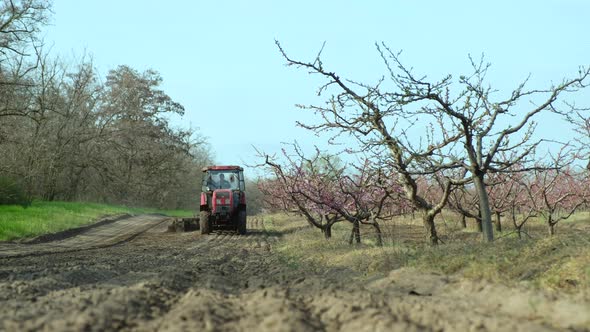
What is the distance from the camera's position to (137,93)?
5488 centimetres

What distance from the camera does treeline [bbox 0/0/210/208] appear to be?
95.2ft

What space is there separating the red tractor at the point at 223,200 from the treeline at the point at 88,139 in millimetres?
8172

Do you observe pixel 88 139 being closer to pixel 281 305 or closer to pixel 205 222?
pixel 205 222

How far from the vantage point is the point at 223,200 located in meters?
23.4

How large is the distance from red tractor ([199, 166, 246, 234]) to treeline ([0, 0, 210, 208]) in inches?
322

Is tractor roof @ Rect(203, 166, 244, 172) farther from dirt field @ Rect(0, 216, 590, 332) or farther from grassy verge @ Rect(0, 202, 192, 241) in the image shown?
dirt field @ Rect(0, 216, 590, 332)

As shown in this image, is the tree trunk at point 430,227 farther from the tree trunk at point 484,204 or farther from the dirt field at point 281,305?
the dirt field at point 281,305

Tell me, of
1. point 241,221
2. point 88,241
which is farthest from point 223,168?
point 88,241

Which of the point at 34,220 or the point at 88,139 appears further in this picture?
the point at 88,139

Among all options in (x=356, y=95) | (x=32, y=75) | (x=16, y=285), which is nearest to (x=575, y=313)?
(x=356, y=95)

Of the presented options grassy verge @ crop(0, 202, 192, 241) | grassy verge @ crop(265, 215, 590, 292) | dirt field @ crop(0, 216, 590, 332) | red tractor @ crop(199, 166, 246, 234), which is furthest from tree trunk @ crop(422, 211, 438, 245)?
grassy verge @ crop(0, 202, 192, 241)

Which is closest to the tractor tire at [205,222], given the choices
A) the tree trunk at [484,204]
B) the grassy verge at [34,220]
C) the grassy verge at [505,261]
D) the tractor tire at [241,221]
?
the tractor tire at [241,221]

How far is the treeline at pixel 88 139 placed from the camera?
2903 centimetres

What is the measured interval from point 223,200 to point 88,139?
23836 mm
